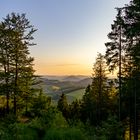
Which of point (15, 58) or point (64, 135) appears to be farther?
point (15, 58)

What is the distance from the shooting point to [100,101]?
65.6 m

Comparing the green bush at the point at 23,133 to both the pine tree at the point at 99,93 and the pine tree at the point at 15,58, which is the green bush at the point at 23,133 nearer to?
the pine tree at the point at 15,58

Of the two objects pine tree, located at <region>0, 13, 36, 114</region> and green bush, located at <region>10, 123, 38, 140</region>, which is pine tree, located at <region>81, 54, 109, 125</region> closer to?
pine tree, located at <region>0, 13, 36, 114</region>

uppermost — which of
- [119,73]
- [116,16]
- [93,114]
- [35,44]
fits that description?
[116,16]

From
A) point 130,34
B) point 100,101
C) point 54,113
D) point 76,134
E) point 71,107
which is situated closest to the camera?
point 76,134

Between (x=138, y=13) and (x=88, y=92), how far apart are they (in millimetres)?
49829

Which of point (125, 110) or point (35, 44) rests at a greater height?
point (35, 44)

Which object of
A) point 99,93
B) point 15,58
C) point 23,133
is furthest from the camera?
point 99,93

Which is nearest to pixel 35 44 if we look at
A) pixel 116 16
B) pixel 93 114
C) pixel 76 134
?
pixel 116 16

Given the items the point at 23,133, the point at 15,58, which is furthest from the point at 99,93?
the point at 23,133

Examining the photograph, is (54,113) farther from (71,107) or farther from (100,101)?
(71,107)

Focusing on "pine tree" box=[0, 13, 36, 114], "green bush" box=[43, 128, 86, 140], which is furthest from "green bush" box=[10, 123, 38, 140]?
"pine tree" box=[0, 13, 36, 114]

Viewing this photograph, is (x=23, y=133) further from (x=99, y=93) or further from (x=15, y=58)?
(x=99, y=93)

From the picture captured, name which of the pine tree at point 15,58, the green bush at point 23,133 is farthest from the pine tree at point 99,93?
the green bush at point 23,133
